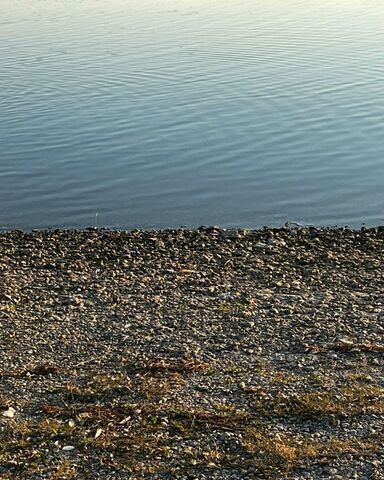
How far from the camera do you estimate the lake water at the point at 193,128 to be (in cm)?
1961

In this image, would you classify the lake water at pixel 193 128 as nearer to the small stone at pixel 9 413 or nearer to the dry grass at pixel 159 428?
the dry grass at pixel 159 428

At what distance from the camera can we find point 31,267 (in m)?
14.3

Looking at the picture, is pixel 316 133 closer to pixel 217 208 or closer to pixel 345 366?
pixel 217 208

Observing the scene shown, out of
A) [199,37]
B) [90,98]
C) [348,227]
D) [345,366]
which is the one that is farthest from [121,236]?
[199,37]

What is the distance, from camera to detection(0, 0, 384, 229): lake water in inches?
772

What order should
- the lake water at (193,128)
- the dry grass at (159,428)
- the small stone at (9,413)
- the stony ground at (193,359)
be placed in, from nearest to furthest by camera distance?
the dry grass at (159,428)
the stony ground at (193,359)
the small stone at (9,413)
the lake water at (193,128)

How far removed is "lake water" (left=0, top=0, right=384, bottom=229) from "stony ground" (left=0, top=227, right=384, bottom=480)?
150 inches

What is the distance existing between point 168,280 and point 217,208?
6.28 metres

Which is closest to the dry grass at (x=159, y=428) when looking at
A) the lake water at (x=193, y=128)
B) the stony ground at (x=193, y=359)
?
the stony ground at (x=193, y=359)

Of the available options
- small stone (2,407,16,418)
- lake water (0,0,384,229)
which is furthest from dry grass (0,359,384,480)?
lake water (0,0,384,229)

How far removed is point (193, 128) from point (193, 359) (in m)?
17.3

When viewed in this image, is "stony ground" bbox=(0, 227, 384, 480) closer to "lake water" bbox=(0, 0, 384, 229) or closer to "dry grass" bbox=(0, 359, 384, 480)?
"dry grass" bbox=(0, 359, 384, 480)

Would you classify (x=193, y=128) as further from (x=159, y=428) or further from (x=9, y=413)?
(x=159, y=428)

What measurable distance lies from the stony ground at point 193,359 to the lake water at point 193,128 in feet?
12.5
